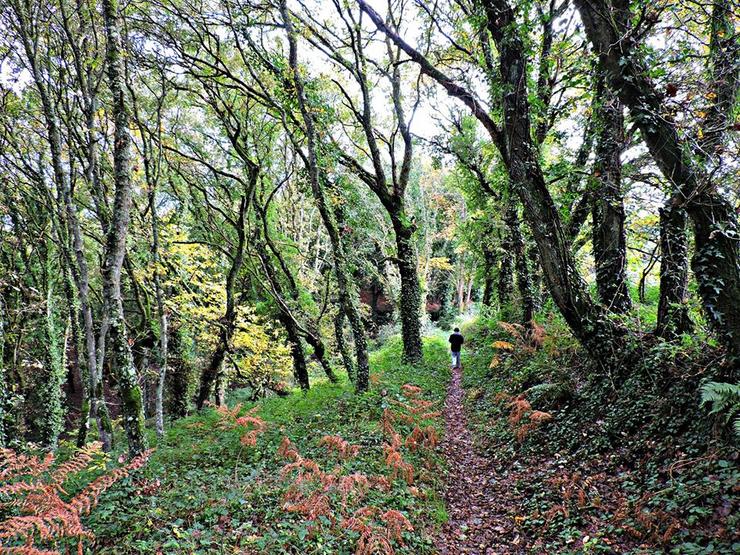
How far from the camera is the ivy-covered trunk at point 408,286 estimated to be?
15086mm

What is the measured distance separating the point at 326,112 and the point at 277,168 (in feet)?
23.0

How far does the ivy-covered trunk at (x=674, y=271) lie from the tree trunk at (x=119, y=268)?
315 inches

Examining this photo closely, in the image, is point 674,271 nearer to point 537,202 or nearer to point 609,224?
point 609,224

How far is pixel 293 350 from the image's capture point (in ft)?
52.0

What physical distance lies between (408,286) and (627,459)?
35.3ft

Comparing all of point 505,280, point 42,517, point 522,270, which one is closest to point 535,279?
point 505,280

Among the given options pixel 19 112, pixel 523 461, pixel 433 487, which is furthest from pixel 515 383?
pixel 19 112

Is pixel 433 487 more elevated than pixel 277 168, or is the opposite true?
pixel 277 168

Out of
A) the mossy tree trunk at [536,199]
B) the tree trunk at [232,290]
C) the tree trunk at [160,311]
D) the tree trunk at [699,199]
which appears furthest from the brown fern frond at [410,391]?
the tree trunk at [699,199]

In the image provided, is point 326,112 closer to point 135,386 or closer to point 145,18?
point 145,18

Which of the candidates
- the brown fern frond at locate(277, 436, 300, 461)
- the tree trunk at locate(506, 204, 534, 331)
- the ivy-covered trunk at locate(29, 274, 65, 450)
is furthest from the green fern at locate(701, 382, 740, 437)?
the ivy-covered trunk at locate(29, 274, 65, 450)

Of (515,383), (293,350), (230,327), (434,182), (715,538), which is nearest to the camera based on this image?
(715,538)

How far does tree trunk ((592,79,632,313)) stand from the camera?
6984 mm

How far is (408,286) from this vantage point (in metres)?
15.8
